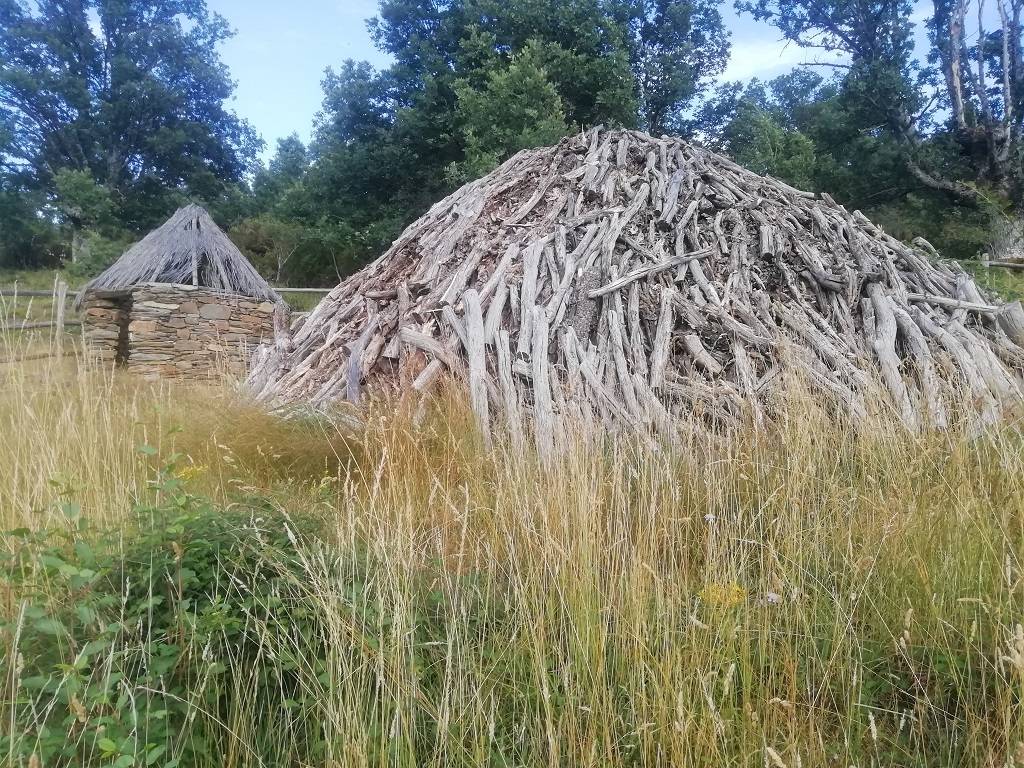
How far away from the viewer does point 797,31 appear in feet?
75.8

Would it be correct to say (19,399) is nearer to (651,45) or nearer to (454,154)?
(454,154)

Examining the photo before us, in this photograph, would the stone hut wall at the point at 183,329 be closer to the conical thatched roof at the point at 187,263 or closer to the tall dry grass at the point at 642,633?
the conical thatched roof at the point at 187,263

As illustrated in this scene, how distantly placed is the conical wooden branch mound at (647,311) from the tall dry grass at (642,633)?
0.92 m

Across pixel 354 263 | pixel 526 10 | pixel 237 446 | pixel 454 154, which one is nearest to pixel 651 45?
pixel 526 10

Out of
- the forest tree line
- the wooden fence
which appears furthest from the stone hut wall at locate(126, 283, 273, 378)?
the forest tree line

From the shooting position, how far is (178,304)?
11961mm

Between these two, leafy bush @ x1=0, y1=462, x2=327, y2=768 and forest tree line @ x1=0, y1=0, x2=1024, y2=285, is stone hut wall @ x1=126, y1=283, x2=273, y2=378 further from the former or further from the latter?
leafy bush @ x1=0, y1=462, x2=327, y2=768

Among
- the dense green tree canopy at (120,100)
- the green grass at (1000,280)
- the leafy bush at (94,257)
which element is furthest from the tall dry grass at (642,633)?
the dense green tree canopy at (120,100)

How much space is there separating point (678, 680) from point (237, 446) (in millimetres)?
3113

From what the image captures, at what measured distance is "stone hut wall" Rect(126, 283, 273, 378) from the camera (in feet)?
38.1

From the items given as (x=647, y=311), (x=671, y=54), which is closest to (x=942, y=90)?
(x=671, y=54)

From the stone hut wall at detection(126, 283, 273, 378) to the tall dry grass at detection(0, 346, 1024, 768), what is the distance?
954 cm

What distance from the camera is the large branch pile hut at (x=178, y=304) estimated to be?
11.7m

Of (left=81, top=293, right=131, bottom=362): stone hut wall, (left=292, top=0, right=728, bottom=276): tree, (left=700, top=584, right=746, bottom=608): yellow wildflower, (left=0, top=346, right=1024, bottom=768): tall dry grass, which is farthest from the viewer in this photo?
(left=292, top=0, right=728, bottom=276): tree
